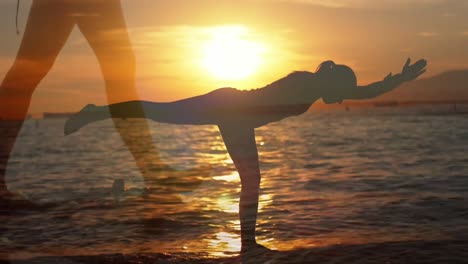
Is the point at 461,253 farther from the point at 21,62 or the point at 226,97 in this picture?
the point at 21,62

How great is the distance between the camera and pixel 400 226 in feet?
27.8

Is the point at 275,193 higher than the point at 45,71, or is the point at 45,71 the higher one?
the point at 45,71

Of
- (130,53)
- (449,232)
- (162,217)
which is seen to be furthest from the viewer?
(162,217)

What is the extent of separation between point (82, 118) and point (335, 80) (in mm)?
2542

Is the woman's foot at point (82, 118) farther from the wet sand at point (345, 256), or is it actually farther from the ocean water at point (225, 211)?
the ocean water at point (225, 211)

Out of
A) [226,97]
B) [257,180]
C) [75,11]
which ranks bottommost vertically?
[257,180]

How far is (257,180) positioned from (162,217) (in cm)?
436

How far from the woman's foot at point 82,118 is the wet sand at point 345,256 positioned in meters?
2.09

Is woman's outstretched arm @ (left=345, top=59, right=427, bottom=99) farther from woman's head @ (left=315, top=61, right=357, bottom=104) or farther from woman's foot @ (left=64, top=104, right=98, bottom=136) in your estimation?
woman's foot @ (left=64, top=104, right=98, bottom=136)

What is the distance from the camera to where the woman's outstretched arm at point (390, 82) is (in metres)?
5.45

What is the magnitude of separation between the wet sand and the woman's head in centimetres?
221

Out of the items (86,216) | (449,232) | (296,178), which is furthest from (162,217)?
(296,178)

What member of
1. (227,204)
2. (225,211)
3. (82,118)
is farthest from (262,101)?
(227,204)

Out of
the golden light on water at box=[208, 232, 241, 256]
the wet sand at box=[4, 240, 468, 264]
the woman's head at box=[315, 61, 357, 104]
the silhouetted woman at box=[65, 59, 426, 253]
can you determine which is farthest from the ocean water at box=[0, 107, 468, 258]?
the woman's head at box=[315, 61, 357, 104]
